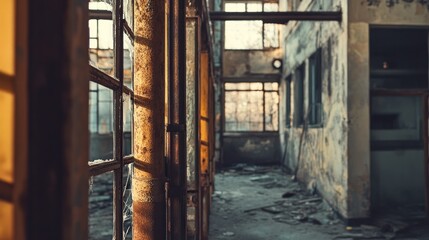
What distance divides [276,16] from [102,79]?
20.0 ft

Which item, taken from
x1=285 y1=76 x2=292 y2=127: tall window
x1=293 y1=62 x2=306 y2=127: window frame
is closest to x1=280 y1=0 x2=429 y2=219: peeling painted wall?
x1=293 y1=62 x2=306 y2=127: window frame

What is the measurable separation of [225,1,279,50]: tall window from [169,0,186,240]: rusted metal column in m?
12.9

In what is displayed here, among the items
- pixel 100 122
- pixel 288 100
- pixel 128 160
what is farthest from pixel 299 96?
pixel 128 160

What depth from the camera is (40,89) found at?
0.54 m

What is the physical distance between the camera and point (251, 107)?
15633 mm

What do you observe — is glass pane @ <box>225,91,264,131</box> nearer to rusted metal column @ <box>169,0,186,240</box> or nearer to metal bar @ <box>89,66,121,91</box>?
rusted metal column @ <box>169,0,186,240</box>

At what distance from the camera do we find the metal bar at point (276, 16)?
6.82m

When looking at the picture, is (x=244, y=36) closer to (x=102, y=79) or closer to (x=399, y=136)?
(x=399, y=136)

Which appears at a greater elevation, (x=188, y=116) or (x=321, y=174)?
→ (x=188, y=116)

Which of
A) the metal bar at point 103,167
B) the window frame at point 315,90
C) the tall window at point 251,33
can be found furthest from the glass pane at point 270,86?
the metal bar at point 103,167

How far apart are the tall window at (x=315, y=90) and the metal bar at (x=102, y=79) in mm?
7369

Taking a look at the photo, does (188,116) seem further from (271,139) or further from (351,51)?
(271,139)

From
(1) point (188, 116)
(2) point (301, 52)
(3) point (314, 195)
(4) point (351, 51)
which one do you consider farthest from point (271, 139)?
(1) point (188, 116)

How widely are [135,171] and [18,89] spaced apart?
1645 millimetres
